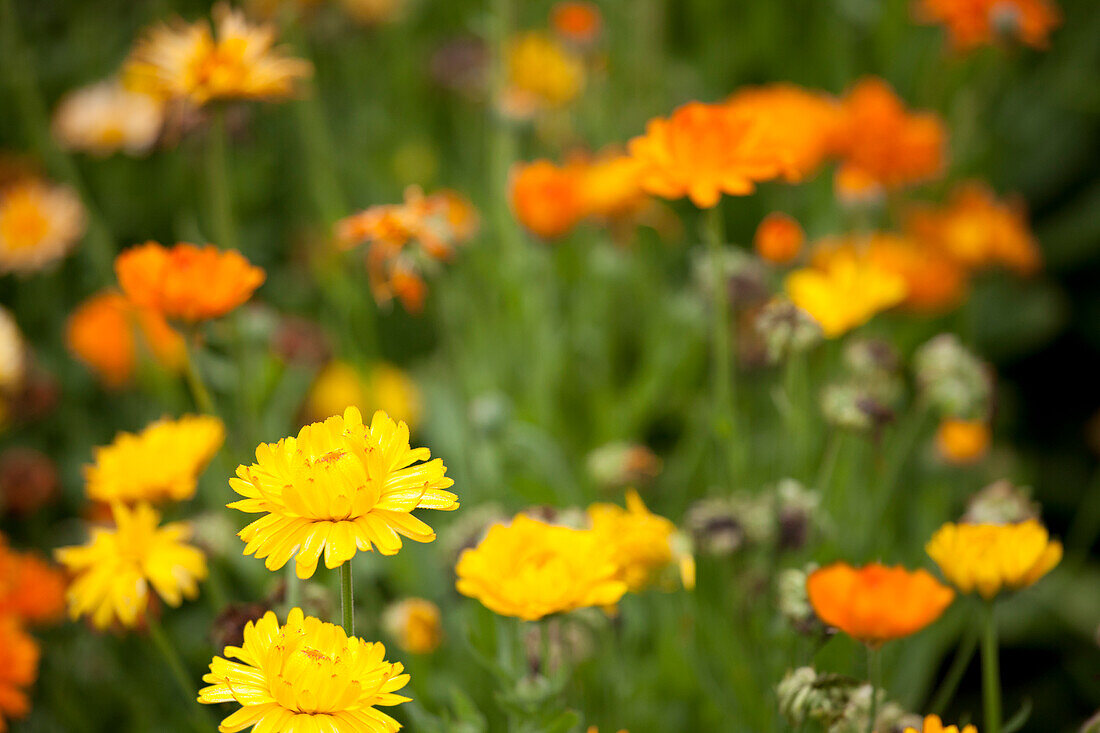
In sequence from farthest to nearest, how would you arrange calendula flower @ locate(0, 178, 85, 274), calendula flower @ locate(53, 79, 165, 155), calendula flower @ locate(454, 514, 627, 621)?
calendula flower @ locate(53, 79, 165, 155) → calendula flower @ locate(0, 178, 85, 274) → calendula flower @ locate(454, 514, 627, 621)

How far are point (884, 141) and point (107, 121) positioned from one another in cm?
137

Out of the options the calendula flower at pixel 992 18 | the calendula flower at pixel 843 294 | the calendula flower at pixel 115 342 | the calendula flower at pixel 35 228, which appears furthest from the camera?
the calendula flower at pixel 35 228

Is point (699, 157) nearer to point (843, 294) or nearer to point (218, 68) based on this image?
point (843, 294)

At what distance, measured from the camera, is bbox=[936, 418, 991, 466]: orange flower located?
119cm

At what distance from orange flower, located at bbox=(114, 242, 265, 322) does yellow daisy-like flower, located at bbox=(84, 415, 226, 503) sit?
0.33 ft

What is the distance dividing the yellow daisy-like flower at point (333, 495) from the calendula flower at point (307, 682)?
4 centimetres

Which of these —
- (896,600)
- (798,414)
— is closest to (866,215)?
(798,414)

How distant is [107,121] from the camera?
5.91 feet

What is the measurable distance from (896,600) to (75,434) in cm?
136

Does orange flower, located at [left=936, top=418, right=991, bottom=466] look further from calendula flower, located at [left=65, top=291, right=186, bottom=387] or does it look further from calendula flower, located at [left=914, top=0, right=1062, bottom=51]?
calendula flower, located at [left=65, top=291, right=186, bottom=387]

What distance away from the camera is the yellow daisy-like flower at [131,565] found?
0.71 metres

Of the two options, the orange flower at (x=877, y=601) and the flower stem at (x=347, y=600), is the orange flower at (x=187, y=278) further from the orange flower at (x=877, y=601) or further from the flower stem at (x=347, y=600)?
the orange flower at (x=877, y=601)

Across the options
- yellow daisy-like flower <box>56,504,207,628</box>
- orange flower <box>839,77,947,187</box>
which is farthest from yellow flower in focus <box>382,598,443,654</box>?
orange flower <box>839,77,947,187</box>

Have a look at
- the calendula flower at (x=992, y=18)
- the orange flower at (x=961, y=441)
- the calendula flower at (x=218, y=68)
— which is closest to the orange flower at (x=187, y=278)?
the calendula flower at (x=218, y=68)
